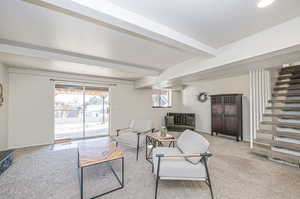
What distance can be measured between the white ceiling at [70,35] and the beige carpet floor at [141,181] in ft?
7.62

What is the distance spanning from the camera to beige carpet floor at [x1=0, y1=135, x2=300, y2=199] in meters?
1.85

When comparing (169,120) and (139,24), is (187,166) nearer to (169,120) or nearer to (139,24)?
(139,24)

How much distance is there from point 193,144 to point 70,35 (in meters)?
2.56

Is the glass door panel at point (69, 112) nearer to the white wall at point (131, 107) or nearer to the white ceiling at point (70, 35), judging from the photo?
the white wall at point (131, 107)

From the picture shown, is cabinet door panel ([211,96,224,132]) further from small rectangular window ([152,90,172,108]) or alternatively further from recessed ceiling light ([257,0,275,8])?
recessed ceiling light ([257,0,275,8])

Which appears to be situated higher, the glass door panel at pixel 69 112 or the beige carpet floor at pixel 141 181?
the glass door panel at pixel 69 112

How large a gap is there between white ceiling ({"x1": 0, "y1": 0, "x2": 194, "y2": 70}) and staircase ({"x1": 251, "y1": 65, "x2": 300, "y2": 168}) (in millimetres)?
2533

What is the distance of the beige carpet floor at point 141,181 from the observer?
1850 millimetres

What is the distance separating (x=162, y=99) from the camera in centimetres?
686

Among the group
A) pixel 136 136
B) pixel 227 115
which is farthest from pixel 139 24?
pixel 227 115

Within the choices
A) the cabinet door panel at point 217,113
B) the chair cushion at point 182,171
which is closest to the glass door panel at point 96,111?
the chair cushion at point 182,171

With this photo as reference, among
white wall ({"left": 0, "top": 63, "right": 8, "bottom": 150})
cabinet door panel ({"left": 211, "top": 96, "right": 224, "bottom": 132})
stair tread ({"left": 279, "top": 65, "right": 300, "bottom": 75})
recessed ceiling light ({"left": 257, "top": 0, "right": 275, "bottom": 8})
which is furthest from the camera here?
cabinet door panel ({"left": 211, "top": 96, "right": 224, "bottom": 132})

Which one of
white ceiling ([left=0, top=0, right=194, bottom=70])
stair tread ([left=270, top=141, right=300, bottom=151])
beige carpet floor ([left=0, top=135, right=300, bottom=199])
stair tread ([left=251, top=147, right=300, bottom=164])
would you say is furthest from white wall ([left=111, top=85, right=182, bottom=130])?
stair tread ([left=270, top=141, right=300, bottom=151])

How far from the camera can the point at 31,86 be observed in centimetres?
392
